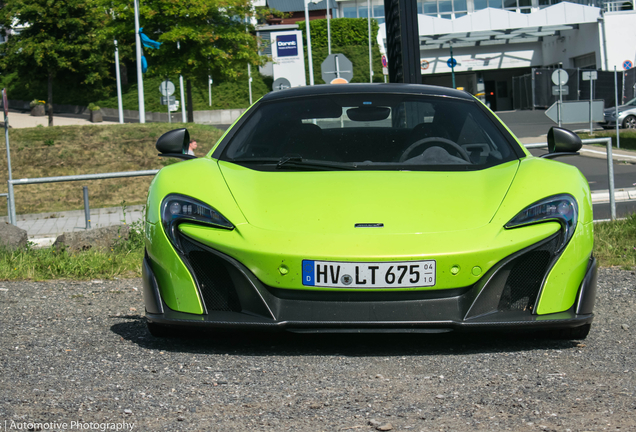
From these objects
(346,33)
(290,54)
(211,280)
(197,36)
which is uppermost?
(346,33)

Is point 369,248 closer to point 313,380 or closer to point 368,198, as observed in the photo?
point 368,198

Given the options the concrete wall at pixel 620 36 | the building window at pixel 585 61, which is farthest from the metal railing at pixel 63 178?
the building window at pixel 585 61

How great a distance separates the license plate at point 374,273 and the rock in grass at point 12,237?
5.15m

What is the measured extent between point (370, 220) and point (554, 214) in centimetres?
82

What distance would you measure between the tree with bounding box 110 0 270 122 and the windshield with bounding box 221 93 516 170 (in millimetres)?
26340

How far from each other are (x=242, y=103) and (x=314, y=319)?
4817cm

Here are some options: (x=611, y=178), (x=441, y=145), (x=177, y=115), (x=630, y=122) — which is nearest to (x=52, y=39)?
(x=177, y=115)

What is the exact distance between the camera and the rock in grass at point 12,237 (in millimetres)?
7517

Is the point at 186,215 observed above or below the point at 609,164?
above

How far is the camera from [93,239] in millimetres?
7738

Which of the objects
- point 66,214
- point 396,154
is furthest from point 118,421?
point 66,214

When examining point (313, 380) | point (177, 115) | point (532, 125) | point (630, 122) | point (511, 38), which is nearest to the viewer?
point (313, 380)

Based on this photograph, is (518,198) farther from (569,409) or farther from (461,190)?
(569,409)

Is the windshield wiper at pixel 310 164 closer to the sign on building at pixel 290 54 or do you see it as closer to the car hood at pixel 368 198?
the car hood at pixel 368 198
